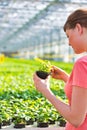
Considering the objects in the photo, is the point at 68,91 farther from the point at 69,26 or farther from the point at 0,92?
the point at 0,92

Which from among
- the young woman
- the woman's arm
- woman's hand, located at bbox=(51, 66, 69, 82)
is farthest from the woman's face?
woman's hand, located at bbox=(51, 66, 69, 82)

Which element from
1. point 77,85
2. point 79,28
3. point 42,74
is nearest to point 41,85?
point 42,74

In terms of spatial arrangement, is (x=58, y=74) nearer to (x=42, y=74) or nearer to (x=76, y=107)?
(x=42, y=74)

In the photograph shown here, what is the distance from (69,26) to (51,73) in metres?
0.39

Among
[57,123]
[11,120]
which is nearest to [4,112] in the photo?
[11,120]

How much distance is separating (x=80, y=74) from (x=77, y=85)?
0.05 metres

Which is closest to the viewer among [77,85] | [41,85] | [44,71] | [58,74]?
[77,85]

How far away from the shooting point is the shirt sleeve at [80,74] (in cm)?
183

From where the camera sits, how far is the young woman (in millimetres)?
1832

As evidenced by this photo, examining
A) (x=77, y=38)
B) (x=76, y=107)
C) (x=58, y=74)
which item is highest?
(x=77, y=38)

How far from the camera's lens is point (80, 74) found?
72.8 inches

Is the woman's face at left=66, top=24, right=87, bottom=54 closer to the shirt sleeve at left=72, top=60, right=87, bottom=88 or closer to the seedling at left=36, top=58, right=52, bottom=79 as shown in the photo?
the shirt sleeve at left=72, top=60, right=87, bottom=88

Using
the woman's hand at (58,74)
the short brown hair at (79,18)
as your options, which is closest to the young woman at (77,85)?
the short brown hair at (79,18)

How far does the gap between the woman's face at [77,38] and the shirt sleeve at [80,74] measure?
0.07 m
